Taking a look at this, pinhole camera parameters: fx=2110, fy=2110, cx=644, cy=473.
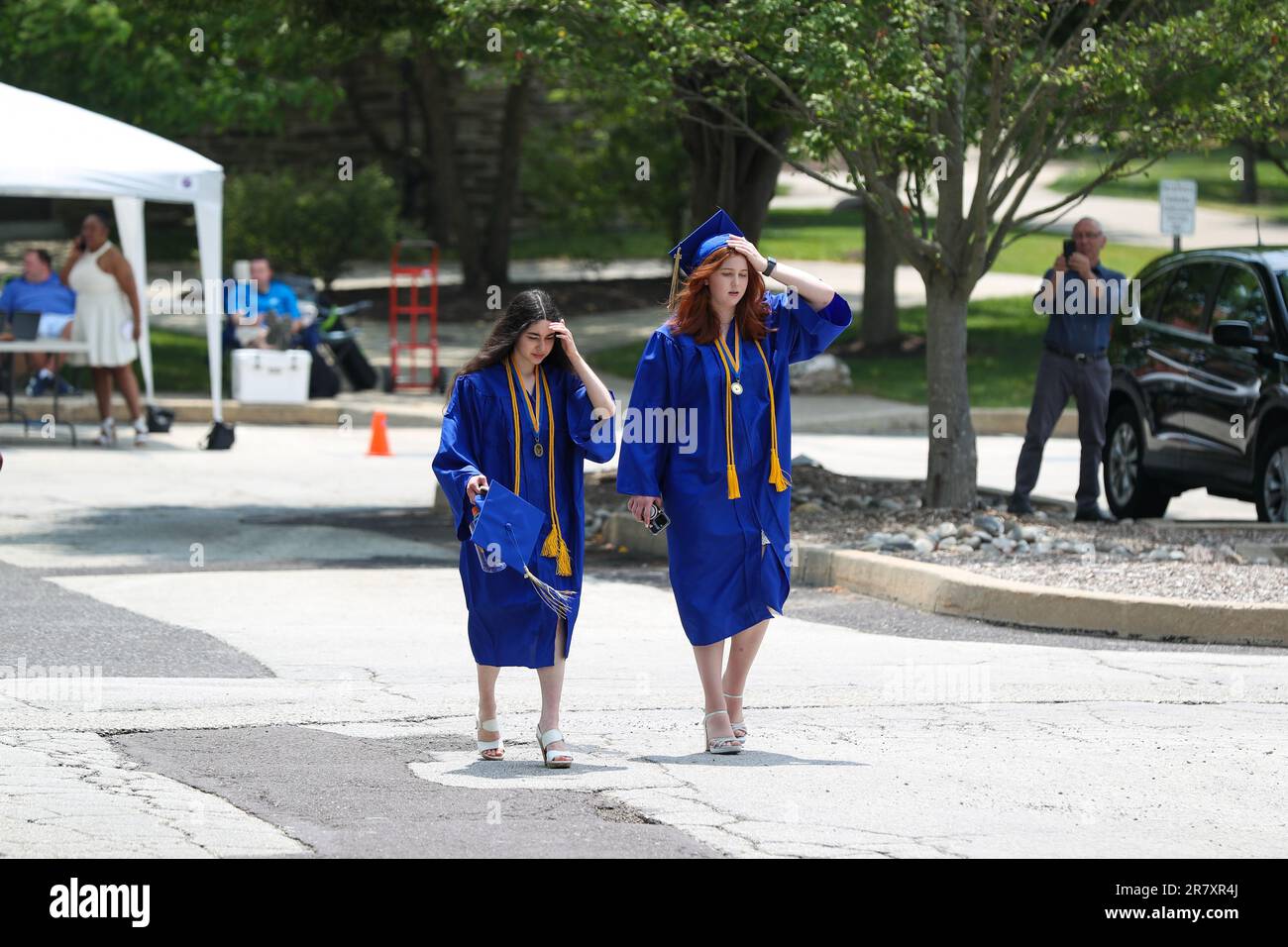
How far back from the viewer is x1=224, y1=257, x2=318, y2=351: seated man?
21.2 meters

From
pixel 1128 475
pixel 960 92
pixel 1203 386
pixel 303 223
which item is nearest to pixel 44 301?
pixel 303 223

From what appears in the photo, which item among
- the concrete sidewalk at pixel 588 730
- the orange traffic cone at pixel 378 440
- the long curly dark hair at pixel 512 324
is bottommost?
the concrete sidewalk at pixel 588 730

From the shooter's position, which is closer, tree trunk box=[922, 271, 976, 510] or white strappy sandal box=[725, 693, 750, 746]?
white strappy sandal box=[725, 693, 750, 746]

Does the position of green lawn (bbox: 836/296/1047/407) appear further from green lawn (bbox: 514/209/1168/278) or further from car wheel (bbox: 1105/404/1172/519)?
car wheel (bbox: 1105/404/1172/519)

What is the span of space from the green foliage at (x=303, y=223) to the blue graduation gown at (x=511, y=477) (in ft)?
64.9

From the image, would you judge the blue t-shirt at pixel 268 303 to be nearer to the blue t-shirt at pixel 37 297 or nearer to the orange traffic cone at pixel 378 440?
the blue t-shirt at pixel 37 297

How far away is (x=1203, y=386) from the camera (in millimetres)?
12875

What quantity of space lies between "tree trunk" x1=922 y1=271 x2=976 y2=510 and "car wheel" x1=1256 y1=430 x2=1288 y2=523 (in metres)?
1.66

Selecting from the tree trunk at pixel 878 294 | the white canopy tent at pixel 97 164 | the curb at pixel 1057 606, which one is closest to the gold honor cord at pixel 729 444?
the curb at pixel 1057 606

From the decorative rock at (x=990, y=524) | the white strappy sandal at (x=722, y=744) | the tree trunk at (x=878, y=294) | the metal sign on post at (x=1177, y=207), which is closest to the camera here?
the white strappy sandal at (x=722, y=744)

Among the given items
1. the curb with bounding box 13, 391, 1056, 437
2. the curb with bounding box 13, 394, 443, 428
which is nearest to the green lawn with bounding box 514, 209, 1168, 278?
the curb with bounding box 13, 394, 443, 428

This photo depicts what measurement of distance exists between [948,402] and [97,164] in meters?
6.84

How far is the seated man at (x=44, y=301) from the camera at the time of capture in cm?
1958

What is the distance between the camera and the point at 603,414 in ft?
22.5
